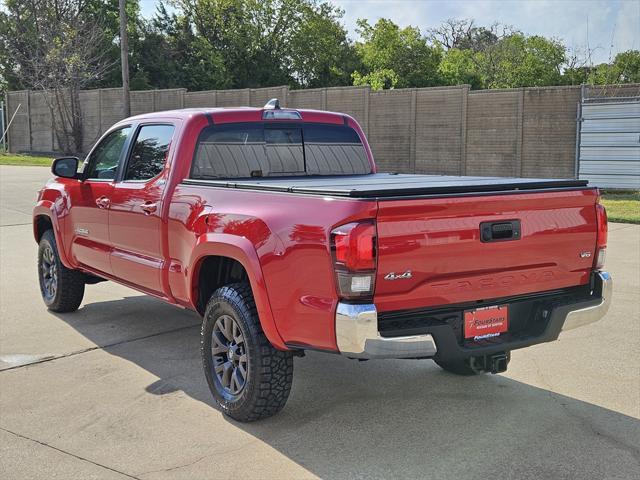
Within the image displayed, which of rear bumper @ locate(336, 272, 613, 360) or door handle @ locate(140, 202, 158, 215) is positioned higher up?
door handle @ locate(140, 202, 158, 215)

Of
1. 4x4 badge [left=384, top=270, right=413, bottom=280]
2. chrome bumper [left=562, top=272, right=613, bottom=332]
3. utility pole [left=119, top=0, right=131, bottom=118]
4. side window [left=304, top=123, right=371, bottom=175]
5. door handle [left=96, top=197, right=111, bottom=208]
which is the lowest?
chrome bumper [left=562, top=272, right=613, bottom=332]

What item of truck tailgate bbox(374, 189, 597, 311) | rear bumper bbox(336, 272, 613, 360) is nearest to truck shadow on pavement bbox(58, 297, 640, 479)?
rear bumper bbox(336, 272, 613, 360)

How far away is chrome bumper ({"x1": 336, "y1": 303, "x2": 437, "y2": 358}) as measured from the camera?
3.49 metres

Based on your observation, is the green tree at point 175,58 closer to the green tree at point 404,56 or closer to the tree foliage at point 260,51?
the tree foliage at point 260,51

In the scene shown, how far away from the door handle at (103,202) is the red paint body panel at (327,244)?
78cm

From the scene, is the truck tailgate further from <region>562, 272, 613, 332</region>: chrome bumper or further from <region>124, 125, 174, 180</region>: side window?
<region>124, 125, 174, 180</region>: side window

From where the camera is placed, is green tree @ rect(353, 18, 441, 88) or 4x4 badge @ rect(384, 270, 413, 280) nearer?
4x4 badge @ rect(384, 270, 413, 280)

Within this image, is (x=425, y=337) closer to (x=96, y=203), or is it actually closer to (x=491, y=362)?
(x=491, y=362)

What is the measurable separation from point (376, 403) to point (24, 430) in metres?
2.10

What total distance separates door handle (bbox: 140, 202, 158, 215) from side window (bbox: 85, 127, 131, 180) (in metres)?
0.76

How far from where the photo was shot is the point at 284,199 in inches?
156

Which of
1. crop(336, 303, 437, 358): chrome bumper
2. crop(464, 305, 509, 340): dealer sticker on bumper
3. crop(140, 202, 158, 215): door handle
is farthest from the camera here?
crop(140, 202, 158, 215): door handle

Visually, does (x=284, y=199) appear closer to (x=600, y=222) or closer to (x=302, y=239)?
(x=302, y=239)

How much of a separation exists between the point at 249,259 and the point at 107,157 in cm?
270
